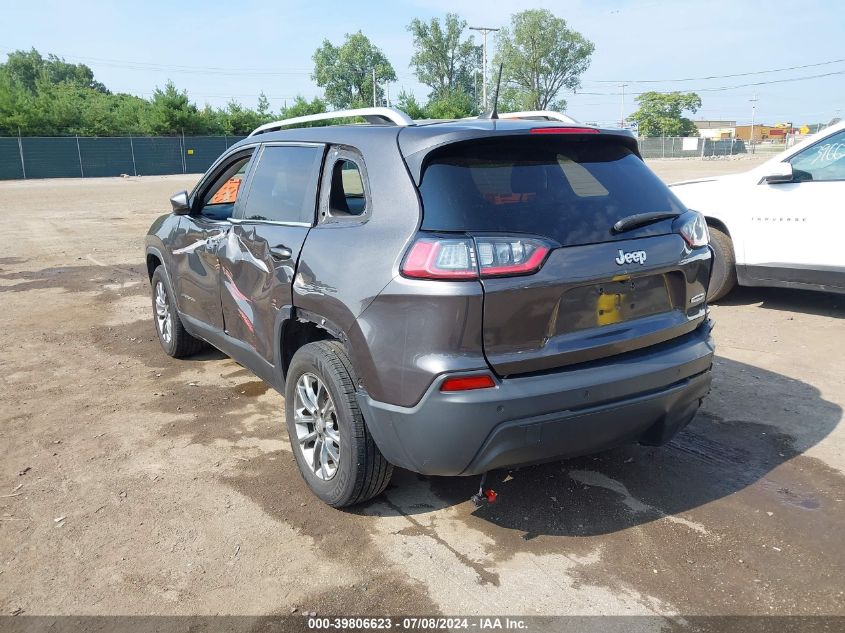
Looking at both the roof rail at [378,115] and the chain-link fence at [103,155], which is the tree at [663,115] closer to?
the chain-link fence at [103,155]

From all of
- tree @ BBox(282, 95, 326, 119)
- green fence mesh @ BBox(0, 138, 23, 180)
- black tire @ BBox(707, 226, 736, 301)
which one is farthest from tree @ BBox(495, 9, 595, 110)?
black tire @ BBox(707, 226, 736, 301)

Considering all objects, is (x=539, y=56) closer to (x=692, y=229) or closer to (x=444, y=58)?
(x=444, y=58)

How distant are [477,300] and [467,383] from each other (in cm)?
32

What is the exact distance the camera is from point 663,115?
106500 mm

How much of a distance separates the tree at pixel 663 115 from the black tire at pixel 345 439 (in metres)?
104

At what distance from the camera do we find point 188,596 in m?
2.79

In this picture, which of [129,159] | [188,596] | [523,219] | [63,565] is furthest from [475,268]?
[129,159]

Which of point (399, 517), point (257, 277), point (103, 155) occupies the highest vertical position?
point (103, 155)

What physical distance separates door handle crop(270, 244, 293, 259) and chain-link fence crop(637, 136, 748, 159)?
224 feet

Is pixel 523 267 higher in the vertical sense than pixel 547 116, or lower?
lower

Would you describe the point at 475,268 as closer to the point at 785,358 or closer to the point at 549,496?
the point at 549,496

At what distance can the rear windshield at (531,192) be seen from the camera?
2801mm

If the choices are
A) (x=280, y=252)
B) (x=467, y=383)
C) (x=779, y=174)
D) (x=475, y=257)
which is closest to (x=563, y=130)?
(x=475, y=257)

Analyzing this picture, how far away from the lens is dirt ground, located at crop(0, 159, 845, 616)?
9.08ft
